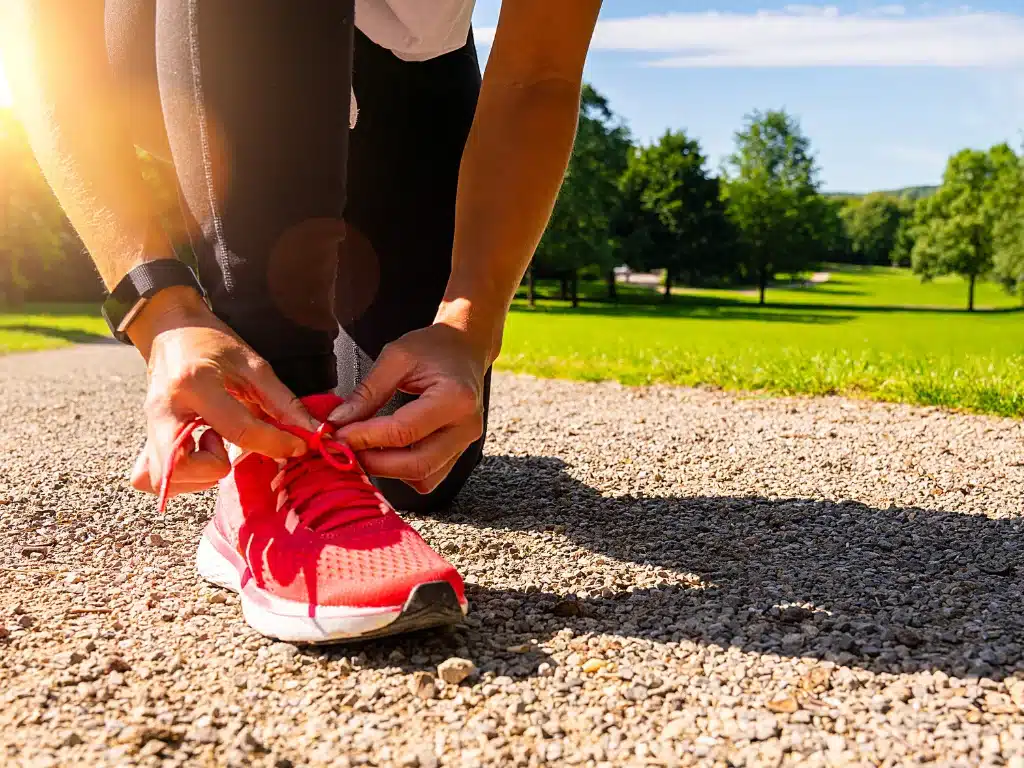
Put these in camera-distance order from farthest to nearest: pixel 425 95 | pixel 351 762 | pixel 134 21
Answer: pixel 425 95
pixel 134 21
pixel 351 762

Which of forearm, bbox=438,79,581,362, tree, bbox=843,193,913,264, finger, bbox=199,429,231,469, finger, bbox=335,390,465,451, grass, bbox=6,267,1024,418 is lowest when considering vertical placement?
grass, bbox=6,267,1024,418

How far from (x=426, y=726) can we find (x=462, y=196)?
2.84 ft

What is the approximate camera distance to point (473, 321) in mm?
1345

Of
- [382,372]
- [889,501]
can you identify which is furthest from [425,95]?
[889,501]

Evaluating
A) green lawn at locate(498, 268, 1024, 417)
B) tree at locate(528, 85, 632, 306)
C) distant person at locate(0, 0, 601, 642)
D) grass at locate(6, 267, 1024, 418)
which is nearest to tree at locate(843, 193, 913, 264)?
green lawn at locate(498, 268, 1024, 417)

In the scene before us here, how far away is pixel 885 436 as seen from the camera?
302 centimetres

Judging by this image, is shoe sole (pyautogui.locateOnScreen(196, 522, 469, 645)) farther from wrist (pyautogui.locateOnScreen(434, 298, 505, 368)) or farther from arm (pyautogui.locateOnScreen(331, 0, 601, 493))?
wrist (pyautogui.locateOnScreen(434, 298, 505, 368))

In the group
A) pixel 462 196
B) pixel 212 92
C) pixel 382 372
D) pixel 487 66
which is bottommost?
pixel 382 372

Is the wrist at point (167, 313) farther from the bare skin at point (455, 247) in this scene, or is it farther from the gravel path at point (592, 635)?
the gravel path at point (592, 635)

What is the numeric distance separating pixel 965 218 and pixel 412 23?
43.1 meters

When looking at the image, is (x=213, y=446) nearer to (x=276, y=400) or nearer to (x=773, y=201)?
(x=276, y=400)

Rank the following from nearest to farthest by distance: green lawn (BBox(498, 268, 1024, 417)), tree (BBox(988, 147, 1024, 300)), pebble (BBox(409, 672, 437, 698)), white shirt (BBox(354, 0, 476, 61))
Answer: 1. pebble (BBox(409, 672, 437, 698))
2. white shirt (BBox(354, 0, 476, 61))
3. green lawn (BBox(498, 268, 1024, 417))
4. tree (BBox(988, 147, 1024, 300))

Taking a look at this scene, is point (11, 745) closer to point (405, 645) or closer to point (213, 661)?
point (213, 661)

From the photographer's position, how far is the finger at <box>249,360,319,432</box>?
3.70 ft
